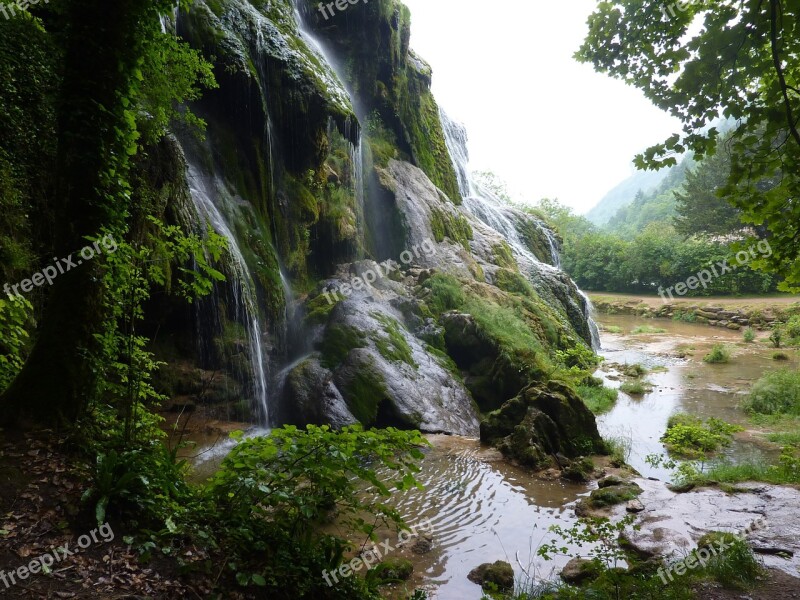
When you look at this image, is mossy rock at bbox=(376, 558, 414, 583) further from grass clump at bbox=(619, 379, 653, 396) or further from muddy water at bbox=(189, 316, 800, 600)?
grass clump at bbox=(619, 379, 653, 396)

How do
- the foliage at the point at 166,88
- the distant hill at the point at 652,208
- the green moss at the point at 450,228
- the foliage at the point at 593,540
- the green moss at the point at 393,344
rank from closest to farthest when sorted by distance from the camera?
the foliage at the point at 593,540 → the foliage at the point at 166,88 → the green moss at the point at 393,344 → the green moss at the point at 450,228 → the distant hill at the point at 652,208

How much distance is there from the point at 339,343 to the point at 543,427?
4917 mm

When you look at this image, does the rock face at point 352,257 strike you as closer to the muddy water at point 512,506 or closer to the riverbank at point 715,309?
the muddy water at point 512,506

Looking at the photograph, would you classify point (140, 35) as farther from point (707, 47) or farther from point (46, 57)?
point (707, 47)

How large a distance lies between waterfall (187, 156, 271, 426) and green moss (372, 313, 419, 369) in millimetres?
2827

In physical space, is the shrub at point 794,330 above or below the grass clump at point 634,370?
below

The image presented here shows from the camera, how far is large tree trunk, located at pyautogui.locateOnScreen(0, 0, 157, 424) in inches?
156

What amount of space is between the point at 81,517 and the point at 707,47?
21.4 ft

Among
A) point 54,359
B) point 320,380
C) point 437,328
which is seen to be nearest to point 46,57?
point 54,359

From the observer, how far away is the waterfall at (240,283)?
10.4 metres

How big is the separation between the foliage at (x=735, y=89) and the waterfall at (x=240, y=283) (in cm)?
813

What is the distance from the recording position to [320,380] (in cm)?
1066

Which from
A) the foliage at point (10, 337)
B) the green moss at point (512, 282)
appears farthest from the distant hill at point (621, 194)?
the foliage at point (10, 337)

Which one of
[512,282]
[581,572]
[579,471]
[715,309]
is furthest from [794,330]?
[581,572]
